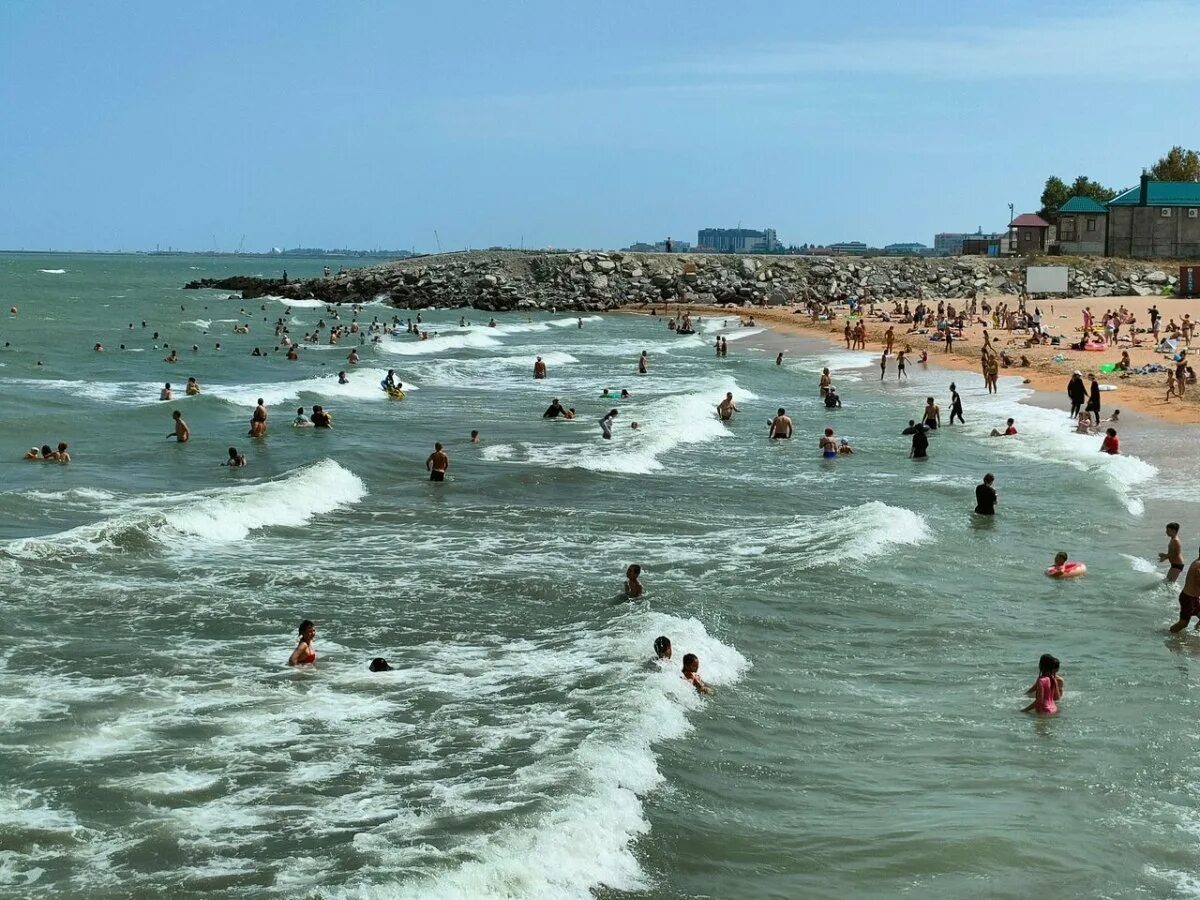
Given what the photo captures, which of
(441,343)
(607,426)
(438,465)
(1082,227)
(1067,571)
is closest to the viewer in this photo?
(1067,571)

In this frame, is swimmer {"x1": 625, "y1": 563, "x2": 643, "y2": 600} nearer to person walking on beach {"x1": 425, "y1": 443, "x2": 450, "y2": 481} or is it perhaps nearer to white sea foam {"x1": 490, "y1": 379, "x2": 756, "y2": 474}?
person walking on beach {"x1": 425, "y1": 443, "x2": 450, "y2": 481}

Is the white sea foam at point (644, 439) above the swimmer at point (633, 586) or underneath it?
above

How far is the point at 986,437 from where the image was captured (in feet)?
104

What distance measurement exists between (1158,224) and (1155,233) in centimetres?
58

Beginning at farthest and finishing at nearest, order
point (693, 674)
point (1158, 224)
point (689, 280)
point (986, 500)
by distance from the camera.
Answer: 1. point (689, 280)
2. point (1158, 224)
3. point (986, 500)
4. point (693, 674)

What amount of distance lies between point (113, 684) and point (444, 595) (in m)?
4.94

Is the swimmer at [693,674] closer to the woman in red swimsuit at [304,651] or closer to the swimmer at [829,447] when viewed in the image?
the woman in red swimsuit at [304,651]

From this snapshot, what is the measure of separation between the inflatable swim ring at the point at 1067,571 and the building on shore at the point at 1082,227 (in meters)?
70.6

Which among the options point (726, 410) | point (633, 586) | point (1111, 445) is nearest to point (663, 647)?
point (633, 586)

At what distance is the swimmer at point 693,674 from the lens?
14.0m

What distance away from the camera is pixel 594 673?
14.6 metres

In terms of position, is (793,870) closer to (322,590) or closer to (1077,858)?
(1077,858)

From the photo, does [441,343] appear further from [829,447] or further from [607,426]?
[829,447]

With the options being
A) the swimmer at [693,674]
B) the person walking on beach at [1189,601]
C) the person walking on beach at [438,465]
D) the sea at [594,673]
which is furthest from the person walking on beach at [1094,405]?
the swimmer at [693,674]
